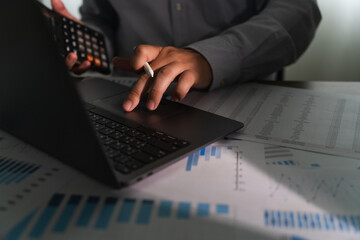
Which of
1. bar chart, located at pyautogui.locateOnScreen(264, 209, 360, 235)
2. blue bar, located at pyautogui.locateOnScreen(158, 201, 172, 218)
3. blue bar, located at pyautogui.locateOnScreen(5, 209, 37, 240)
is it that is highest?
blue bar, located at pyautogui.locateOnScreen(5, 209, 37, 240)

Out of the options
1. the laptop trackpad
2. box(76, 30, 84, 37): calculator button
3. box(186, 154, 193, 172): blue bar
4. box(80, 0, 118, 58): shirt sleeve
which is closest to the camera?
box(186, 154, 193, 172): blue bar

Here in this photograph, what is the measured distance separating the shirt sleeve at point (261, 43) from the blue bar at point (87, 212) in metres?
0.40

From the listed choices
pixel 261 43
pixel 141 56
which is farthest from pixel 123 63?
pixel 261 43

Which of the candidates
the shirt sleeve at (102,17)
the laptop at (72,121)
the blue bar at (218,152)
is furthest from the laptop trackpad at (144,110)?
the shirt sleeve at (102,17)

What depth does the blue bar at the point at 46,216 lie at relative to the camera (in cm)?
31

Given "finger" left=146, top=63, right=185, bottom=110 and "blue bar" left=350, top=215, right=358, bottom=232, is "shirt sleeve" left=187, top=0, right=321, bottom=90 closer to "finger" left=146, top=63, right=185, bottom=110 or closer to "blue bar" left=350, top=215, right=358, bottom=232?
"finger" left=146, top=63, right=185, bottom=110

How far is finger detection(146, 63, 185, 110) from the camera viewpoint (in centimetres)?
55

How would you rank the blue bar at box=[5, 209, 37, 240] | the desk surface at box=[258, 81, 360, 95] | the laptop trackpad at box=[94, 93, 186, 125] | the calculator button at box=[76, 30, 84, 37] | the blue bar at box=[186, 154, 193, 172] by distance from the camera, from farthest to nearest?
the calculator button at box=[76, 30, 84, 37]
the desk surface at box=[258, 81, 360, 95]
the laptop trackpad at box=[94, 93, 186, 125]
the blue bar at box=[186, 154, 193, 172]
the blue bar at box=[5, 209, 37, 240]

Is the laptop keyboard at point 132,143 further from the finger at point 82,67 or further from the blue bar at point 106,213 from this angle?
the finger at point 82,67

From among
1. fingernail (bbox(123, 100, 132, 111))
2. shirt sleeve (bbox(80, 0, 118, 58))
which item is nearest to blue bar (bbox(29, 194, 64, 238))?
fingernail (bbox(123, 100, 132, 111))

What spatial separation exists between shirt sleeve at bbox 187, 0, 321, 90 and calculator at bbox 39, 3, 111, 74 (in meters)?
0.26

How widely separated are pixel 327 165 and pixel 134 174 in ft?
0.78

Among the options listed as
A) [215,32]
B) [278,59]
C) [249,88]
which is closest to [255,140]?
[249,88]

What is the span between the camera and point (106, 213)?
1.10ft
